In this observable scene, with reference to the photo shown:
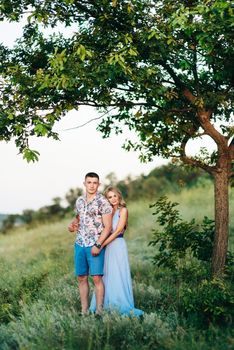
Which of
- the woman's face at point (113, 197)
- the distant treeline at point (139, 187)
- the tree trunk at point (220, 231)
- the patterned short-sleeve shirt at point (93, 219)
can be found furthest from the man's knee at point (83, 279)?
the distant treeline at point (139, 187)

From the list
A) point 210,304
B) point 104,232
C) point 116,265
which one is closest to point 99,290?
point 116,265

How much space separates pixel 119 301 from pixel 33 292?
4407 millimetres

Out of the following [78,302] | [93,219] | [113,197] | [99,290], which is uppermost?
[113,197]

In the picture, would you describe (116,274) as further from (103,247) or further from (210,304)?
(210,304)

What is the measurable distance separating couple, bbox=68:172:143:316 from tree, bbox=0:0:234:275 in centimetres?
125

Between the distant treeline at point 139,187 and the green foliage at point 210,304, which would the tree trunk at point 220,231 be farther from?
the distant treeline at point 139,187

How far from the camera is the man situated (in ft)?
33.4

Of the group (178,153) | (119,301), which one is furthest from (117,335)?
(178,153)

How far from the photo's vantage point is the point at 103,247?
10.4 metres

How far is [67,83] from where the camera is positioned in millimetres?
10141

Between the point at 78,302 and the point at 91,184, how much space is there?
9.40ft

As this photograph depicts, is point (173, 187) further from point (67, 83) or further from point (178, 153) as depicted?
point (67, 83)

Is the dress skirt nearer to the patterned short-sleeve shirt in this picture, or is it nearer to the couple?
the couple

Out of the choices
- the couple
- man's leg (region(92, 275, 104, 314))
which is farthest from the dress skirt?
man's leg (region(92, 275, 104, 314))
